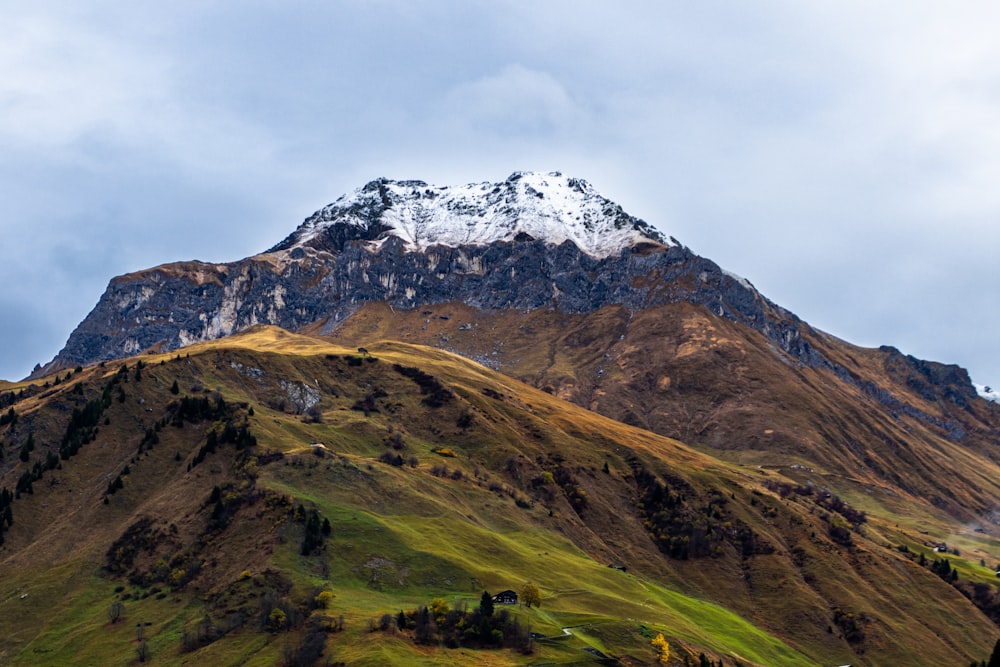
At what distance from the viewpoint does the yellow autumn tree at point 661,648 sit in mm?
134750

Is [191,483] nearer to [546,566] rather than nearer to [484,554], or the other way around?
[484,554]

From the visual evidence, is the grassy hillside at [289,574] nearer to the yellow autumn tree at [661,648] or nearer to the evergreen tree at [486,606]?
the yellow autumn tree at [661,648]

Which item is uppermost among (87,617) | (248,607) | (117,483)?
(117,483)

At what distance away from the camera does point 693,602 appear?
642 ft

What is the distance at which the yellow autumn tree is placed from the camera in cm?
13475

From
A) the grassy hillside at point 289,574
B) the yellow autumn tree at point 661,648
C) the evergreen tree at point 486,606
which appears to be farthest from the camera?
the evergreen tree at point 486,606

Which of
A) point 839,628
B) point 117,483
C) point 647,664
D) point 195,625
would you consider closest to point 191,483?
point 117,483

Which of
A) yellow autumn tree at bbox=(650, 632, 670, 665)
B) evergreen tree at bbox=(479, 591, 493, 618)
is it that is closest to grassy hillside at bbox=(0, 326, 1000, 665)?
yellow autumn tree at bbox=(650, 632, 670, 665)

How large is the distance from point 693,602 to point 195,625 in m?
116

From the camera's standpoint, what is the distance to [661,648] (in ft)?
451

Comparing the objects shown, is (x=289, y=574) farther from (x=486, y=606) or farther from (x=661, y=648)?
(x=661, y=648)

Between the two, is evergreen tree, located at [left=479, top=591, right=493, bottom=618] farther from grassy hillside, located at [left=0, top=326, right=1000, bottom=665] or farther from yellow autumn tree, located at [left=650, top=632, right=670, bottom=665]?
yellow autumn tree, located at [left=650, top=632, right=670, bottom=665]

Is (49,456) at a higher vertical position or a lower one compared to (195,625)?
higher

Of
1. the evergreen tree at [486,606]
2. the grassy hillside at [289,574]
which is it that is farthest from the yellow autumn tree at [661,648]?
the evergreen tree at [486,606]
